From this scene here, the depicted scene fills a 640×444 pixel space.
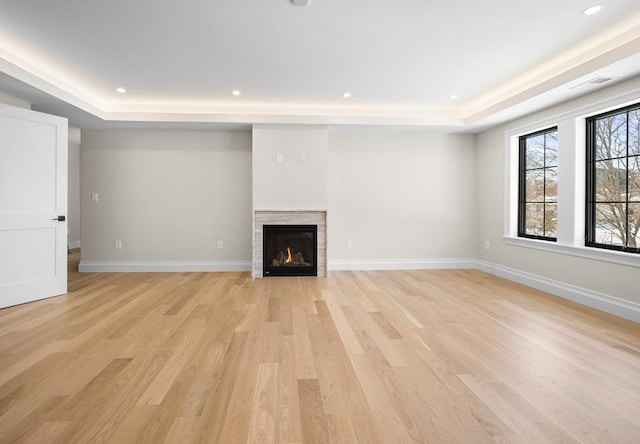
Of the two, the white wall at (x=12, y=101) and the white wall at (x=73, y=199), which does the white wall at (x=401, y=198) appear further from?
the white wall at (x=73, y=199)

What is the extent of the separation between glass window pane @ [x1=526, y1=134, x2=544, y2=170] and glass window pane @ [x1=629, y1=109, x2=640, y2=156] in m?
1.20

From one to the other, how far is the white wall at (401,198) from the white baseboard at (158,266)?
1.69m

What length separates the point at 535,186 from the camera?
4703 mm

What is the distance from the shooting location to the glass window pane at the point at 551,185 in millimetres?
4320

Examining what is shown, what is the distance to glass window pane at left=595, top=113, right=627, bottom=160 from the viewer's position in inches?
136

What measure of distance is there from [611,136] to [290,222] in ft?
12.8

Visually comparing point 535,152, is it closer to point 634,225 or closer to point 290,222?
point 634,225

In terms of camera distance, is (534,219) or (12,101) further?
(534,219)

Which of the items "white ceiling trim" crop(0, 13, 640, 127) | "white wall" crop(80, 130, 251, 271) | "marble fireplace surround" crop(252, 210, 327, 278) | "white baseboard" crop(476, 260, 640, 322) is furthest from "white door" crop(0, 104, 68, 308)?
"white baseboard" crop(476, 260, 640, 322)

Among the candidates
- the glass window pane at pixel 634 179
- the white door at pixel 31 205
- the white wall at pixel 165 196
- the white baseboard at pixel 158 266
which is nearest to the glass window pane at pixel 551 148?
the glass window pane at pixel 634 179

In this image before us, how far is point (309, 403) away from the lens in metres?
1.76

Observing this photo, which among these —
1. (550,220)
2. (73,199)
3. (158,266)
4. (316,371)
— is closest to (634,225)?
(550,220)

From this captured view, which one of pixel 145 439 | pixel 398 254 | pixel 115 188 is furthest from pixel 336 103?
pixel 145 439

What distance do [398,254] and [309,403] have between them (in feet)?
13.8
